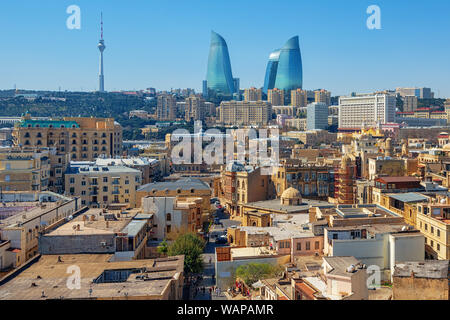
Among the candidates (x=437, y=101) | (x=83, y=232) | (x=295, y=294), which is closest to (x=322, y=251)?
(x=295, y=294)

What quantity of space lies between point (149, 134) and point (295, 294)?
94218 mm

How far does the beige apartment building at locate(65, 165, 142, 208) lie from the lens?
42781 millimetres

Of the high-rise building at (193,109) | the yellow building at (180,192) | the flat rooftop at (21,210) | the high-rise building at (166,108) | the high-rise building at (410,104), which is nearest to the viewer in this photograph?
the flat rooftop at (21,210)

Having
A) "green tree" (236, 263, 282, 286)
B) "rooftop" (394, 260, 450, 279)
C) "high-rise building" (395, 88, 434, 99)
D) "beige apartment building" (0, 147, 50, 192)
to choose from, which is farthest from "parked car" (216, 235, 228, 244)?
"high-rise building" (395, 88, 434, 99)

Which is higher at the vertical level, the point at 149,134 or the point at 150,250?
the point at 149,134

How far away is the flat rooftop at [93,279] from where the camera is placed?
50.3 ft

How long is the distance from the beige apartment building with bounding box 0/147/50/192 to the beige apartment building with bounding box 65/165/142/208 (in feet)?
7.97

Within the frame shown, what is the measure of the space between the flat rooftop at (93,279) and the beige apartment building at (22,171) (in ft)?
59.4

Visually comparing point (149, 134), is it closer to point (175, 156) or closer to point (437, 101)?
point (175, 156)

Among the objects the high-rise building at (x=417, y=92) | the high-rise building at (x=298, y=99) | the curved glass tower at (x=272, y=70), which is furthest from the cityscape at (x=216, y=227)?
the high-rise building at (x=417, y=92)

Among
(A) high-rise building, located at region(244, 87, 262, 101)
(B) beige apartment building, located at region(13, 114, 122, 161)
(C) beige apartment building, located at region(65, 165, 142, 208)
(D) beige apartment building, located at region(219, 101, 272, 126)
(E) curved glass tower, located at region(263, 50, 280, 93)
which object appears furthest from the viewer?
(E) curved glass tower, located at region(263, 50, 280, 93)

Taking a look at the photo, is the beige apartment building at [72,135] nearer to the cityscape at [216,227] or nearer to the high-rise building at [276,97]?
the cityscape at [216,227]

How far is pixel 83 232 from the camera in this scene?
961 inches

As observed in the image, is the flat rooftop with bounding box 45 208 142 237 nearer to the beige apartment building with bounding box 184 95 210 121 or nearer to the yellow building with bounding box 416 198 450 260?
the yellow building with bounding box 416 198 450 260
